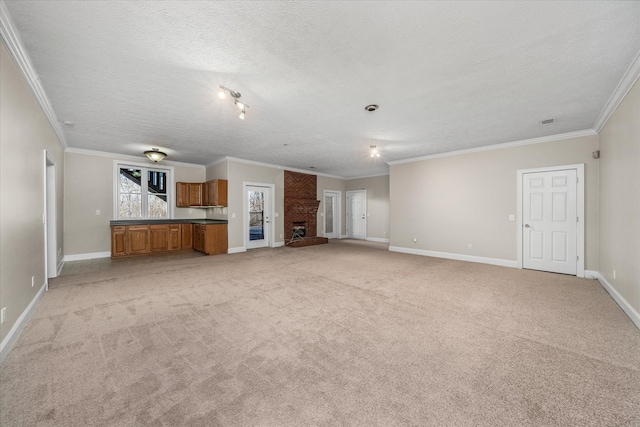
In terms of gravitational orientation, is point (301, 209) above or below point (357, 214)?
above

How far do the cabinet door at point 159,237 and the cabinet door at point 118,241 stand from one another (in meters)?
0.58

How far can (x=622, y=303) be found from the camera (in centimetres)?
309

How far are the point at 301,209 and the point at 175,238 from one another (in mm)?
3990

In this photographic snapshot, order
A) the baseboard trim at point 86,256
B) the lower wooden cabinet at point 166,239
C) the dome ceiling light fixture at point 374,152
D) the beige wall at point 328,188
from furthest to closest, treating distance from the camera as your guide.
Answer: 1. the beige wall at point 328,188
2. the lower wooden cabinet at point 166,239
3. the baseboard trim at point 86,256
4. the dome ceiling light fixture at point 374,152

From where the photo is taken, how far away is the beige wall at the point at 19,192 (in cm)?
215

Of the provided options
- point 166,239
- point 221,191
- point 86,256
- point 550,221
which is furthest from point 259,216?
point 550,221

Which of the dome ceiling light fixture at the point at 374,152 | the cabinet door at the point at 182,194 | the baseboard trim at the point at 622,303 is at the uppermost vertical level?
the dome ceiling light fixture at the point at 374,152

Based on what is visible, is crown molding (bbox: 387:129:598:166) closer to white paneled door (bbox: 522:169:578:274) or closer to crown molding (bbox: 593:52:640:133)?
crown molding (bbox: 593:52:640:133)

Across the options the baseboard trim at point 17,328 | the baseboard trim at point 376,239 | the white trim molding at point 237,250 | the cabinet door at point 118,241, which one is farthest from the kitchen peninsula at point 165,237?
the baseboard trim at point 376,239

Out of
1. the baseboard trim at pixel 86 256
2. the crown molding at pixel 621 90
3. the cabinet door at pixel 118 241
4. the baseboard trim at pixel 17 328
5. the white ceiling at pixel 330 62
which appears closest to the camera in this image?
the white ceiling at pixel 330 62

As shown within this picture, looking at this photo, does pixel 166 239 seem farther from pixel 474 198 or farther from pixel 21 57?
pixel 474 198

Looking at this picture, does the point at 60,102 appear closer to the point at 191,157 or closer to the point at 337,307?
the point at 191,157

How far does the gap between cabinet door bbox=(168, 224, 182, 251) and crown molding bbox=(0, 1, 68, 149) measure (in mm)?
3898

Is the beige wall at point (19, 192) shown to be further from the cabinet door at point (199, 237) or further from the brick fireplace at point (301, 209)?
the brick fireplace at point (301, 209)
